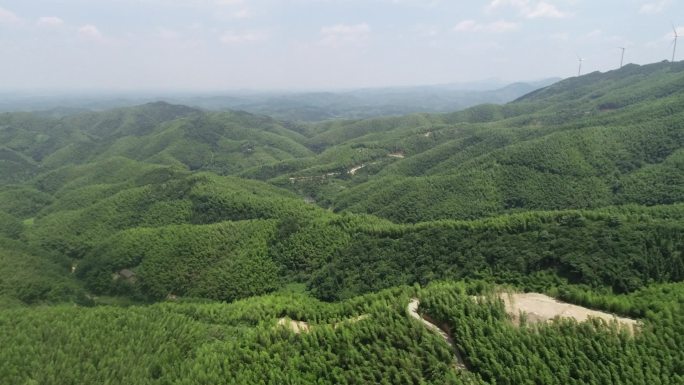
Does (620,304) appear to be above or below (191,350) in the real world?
above

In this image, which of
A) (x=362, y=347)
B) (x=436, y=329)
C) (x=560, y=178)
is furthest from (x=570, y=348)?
(x=560, y=178)

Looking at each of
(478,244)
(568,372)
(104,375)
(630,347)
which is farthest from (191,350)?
(478,244)

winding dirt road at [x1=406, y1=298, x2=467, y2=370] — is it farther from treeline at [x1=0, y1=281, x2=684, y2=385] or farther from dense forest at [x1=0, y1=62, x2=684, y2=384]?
treeline at [x1=0, y1=281, x2=684, y2=385]

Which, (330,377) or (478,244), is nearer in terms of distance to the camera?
(330,377)

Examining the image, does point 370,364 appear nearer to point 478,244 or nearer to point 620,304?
point 620,304

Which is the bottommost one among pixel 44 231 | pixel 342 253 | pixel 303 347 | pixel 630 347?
pixel 44 231

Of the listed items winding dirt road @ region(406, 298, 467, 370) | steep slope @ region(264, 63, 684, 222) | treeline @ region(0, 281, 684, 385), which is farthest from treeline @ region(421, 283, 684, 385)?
steep slope @ region(264, 63, 684, 222)
